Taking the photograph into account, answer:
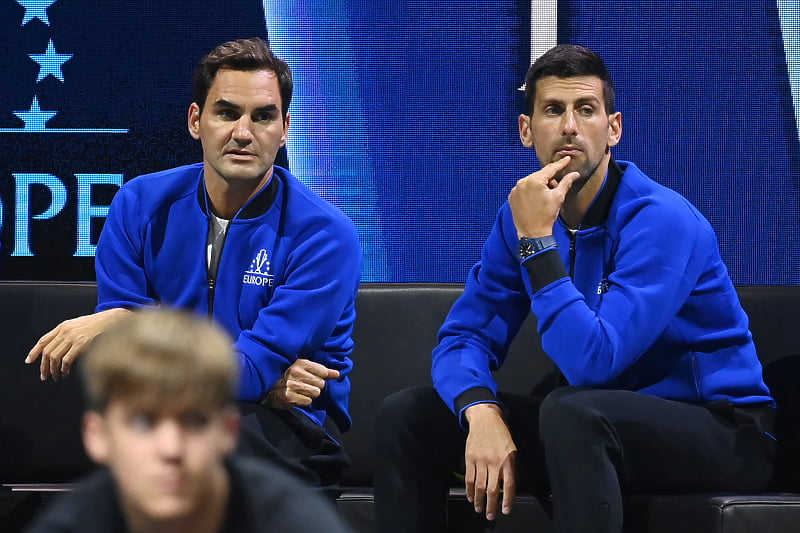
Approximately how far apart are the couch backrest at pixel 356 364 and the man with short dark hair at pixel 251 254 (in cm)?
31

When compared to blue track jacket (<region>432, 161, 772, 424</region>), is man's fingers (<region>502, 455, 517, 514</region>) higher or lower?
→ lower

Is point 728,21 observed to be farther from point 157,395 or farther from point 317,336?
point 157,395

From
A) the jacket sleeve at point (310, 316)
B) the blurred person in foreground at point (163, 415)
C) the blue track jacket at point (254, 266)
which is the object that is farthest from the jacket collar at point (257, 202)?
the blurred person in foreground at point (163, 415)

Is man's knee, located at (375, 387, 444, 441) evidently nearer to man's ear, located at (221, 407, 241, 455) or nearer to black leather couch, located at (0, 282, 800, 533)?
black leather couch, located at (0, 282, 800, 533)

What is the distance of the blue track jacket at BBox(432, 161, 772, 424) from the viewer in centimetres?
216

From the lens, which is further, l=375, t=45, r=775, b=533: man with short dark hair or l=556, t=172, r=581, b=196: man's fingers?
l=556, t=172, r=581, b=196: man's fingers

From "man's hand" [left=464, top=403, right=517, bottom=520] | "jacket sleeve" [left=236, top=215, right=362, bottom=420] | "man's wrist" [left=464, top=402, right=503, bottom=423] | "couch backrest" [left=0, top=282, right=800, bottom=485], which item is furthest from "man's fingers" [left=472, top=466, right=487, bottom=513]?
"couch backrest" [left=0, top=282, right=800, bottom=485]

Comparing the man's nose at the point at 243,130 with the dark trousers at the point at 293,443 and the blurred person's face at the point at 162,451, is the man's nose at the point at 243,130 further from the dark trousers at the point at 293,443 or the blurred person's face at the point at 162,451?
the blurred person's face at the point at 162,451

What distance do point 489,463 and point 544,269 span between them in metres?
0.40

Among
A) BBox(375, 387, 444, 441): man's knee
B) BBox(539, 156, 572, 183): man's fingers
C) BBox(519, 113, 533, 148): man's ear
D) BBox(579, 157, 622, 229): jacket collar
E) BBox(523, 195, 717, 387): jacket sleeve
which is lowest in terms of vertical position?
BBox(375, 387, 444, 441): man's knee

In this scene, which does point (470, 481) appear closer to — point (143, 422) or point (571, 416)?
point (571, 416)

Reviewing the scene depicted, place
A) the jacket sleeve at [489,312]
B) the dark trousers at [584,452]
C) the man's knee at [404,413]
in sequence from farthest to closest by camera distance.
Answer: the jacket sleeve at [489,312] < the man's knee at [404,413] < the dark trousers at [584,452]

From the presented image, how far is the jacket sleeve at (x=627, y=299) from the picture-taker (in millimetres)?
2139

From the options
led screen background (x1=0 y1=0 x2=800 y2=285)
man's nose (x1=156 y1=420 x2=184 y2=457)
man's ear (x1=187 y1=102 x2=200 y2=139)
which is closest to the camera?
man's nose (x1=156 y1=420 x2=184 y2=457)
